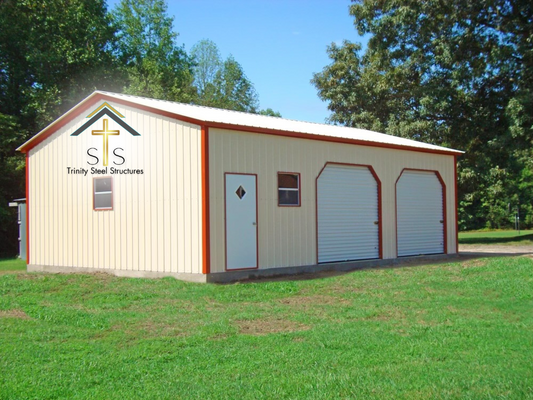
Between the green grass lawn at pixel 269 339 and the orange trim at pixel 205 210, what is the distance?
629 mm

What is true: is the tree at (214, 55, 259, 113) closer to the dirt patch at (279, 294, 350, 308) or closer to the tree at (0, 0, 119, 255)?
the tree at (0, 0, 119, 255)

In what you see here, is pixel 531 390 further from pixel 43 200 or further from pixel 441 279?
pixel 43 200

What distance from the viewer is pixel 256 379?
5.71m

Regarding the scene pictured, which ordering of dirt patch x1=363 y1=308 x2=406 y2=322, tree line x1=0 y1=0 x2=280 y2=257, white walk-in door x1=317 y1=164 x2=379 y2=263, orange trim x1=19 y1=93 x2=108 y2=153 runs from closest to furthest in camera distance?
dirt patch x1=363 y1=308 x2=406 y2=322 < orange trim x1=19 y1=93 x2=108 y2=153 < white walk-in door x1=317 y1=164 x2=379 y2=263 < tree line x1=0 y1=0 x2=280 y2=257

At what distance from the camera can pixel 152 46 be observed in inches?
1854

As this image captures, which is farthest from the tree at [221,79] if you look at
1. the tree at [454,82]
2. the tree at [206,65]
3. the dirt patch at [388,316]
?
the dirt patch at [388,316]

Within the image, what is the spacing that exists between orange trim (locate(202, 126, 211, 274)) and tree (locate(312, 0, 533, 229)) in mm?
13138

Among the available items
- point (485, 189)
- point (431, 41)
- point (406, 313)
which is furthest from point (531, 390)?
point (485, 189)

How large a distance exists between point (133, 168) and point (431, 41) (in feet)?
51.7

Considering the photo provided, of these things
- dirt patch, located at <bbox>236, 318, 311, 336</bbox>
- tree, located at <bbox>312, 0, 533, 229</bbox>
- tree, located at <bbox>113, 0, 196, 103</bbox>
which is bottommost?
dirt patch, located at <bbox>236, 318, 311, 336</bbox>

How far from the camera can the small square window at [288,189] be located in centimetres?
1429

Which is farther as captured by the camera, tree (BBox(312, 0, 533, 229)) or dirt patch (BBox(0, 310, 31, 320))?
tree (BBox(312, 0, 533, 229))

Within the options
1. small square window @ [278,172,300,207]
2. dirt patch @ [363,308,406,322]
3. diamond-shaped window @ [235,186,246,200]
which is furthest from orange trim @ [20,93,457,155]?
dirt patch @ [363,308,406,322]

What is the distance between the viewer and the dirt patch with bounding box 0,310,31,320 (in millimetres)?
9102
